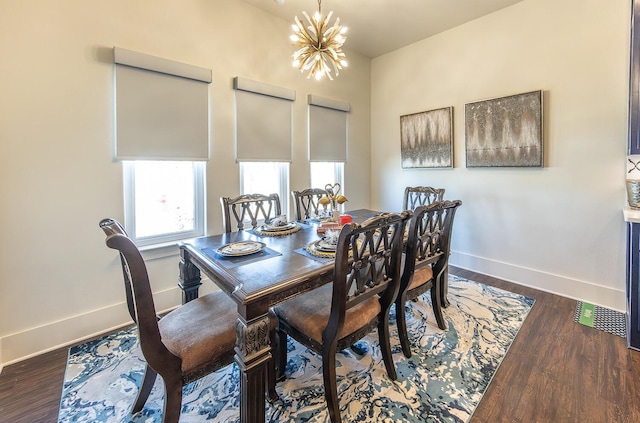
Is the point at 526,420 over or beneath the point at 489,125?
beneath

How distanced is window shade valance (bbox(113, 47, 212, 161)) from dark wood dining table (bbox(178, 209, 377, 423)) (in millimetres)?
1109

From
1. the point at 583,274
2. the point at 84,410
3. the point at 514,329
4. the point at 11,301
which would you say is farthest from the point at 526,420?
the point at 11,301

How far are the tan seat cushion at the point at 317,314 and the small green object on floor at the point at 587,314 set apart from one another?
2.07 meters

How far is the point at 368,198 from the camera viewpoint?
4707 millimetres

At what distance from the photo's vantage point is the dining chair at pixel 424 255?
6.09 feet

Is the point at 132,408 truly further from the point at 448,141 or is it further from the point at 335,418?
the point at 448,141

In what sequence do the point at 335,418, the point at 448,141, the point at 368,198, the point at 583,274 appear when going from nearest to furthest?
the point at 335,418 → the point at 583,274 → the point at 448,141 → the point at 368,198

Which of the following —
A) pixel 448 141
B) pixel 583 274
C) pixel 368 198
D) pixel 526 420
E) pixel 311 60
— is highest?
pixel 311 60

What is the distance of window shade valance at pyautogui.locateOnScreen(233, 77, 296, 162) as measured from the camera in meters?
3.00

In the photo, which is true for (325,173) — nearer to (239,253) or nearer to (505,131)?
(505,131)

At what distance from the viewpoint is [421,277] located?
212 centimetres

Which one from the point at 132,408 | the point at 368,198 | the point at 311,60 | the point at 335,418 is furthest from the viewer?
the point at 368,198

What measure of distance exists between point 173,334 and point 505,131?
3.64 meters

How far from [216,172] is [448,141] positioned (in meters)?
2.91
